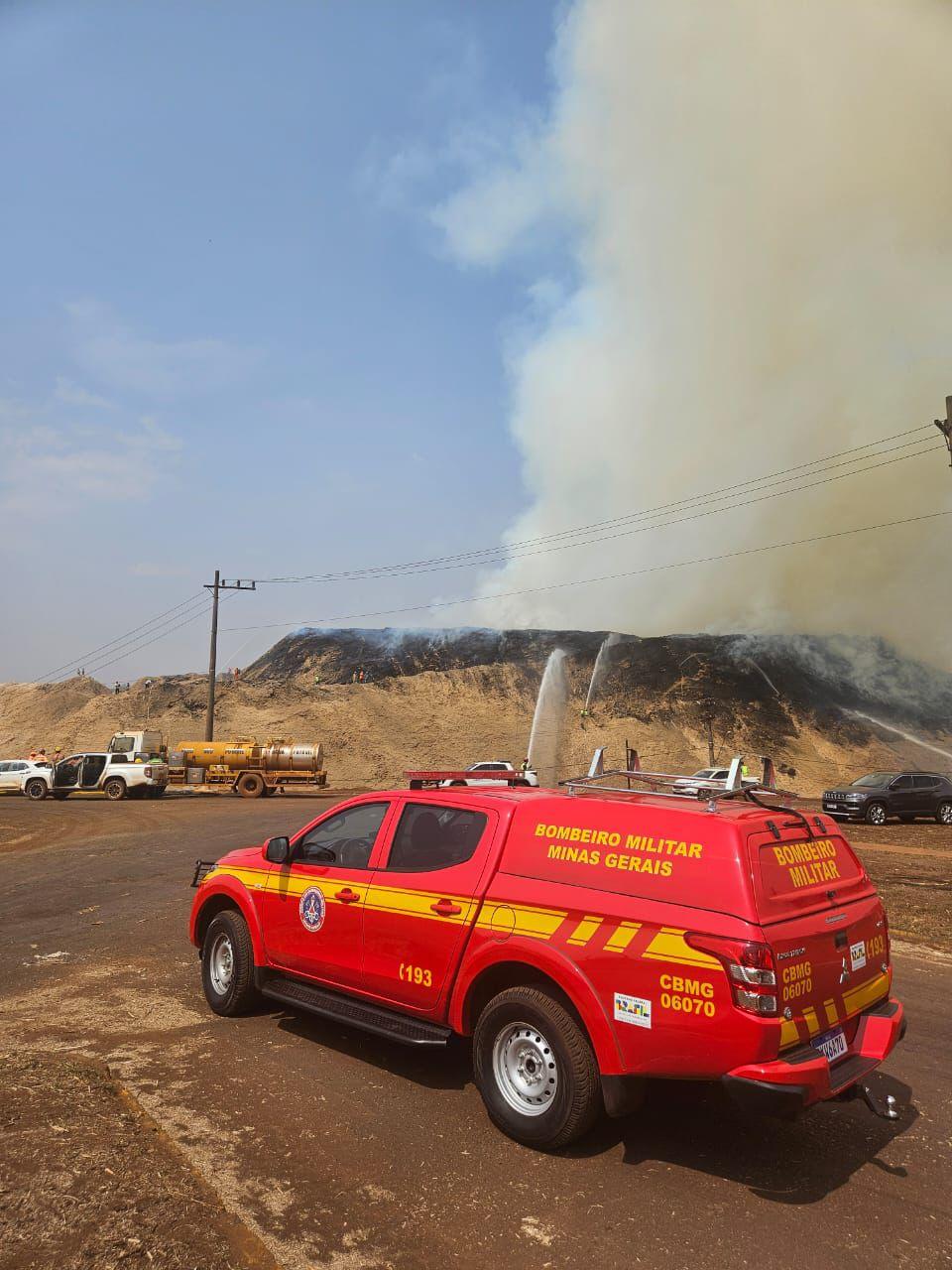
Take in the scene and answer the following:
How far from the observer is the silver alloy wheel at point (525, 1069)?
4.14 m

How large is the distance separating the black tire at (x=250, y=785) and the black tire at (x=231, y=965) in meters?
29.2

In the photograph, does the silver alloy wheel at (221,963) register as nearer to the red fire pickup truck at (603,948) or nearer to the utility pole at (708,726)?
the red fire pickup truck at (603,948)

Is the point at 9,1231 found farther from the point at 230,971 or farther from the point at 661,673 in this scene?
the point at 661,673

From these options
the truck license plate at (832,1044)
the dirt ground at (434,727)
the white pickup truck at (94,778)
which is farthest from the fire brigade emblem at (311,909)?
the dirt ground at (434,727)

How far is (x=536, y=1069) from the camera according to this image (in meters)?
4.24

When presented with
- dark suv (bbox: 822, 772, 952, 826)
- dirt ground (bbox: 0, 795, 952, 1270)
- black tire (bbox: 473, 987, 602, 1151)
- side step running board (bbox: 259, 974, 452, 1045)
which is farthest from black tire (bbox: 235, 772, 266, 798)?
black tire (bbox: 473, 987, 602, 1151)

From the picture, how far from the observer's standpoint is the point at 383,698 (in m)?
54.0

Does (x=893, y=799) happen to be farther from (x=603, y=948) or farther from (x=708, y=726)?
(x=708, y=726)

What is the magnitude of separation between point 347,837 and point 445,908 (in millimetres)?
1210

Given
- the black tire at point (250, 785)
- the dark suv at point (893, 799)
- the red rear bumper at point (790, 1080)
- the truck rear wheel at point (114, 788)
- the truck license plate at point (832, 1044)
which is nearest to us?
the red rear bumper at point (790, 1080)

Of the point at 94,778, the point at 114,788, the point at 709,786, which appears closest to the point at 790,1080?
the point at 709,786

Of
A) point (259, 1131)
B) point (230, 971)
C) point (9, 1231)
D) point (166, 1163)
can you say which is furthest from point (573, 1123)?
point (230, 971)

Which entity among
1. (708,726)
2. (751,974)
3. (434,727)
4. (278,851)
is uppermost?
(708,726)

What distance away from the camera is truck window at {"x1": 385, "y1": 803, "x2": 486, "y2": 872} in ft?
16.1
